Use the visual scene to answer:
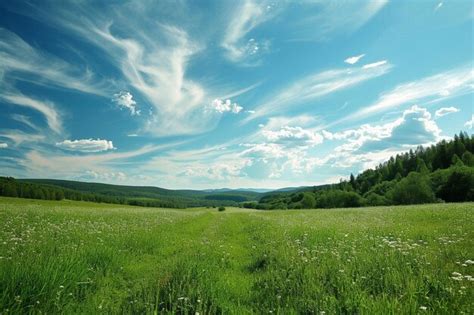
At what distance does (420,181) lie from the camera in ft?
282

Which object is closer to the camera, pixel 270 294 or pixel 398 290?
pixel 398 290

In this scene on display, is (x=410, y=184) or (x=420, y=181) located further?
(x=410, y=184)

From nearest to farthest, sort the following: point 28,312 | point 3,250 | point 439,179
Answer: point 28,312, point 3,250, point 439,179

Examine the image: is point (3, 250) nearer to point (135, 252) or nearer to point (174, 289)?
point (135, 252)

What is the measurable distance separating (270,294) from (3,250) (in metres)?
7.60

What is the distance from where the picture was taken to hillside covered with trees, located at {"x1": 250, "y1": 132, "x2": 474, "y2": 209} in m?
80.1

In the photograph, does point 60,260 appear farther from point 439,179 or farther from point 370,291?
point 439,179

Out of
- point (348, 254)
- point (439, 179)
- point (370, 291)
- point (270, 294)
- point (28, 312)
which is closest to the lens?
point (28, 312)

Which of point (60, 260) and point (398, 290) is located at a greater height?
point (60, 260)

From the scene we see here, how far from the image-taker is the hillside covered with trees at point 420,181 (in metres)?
80.1

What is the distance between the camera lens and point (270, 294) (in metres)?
6.09

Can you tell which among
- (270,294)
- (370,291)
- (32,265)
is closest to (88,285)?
(32,265)

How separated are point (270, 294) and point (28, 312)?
433cm

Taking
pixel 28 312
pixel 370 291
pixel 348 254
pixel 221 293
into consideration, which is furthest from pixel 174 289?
pixel 348 254
